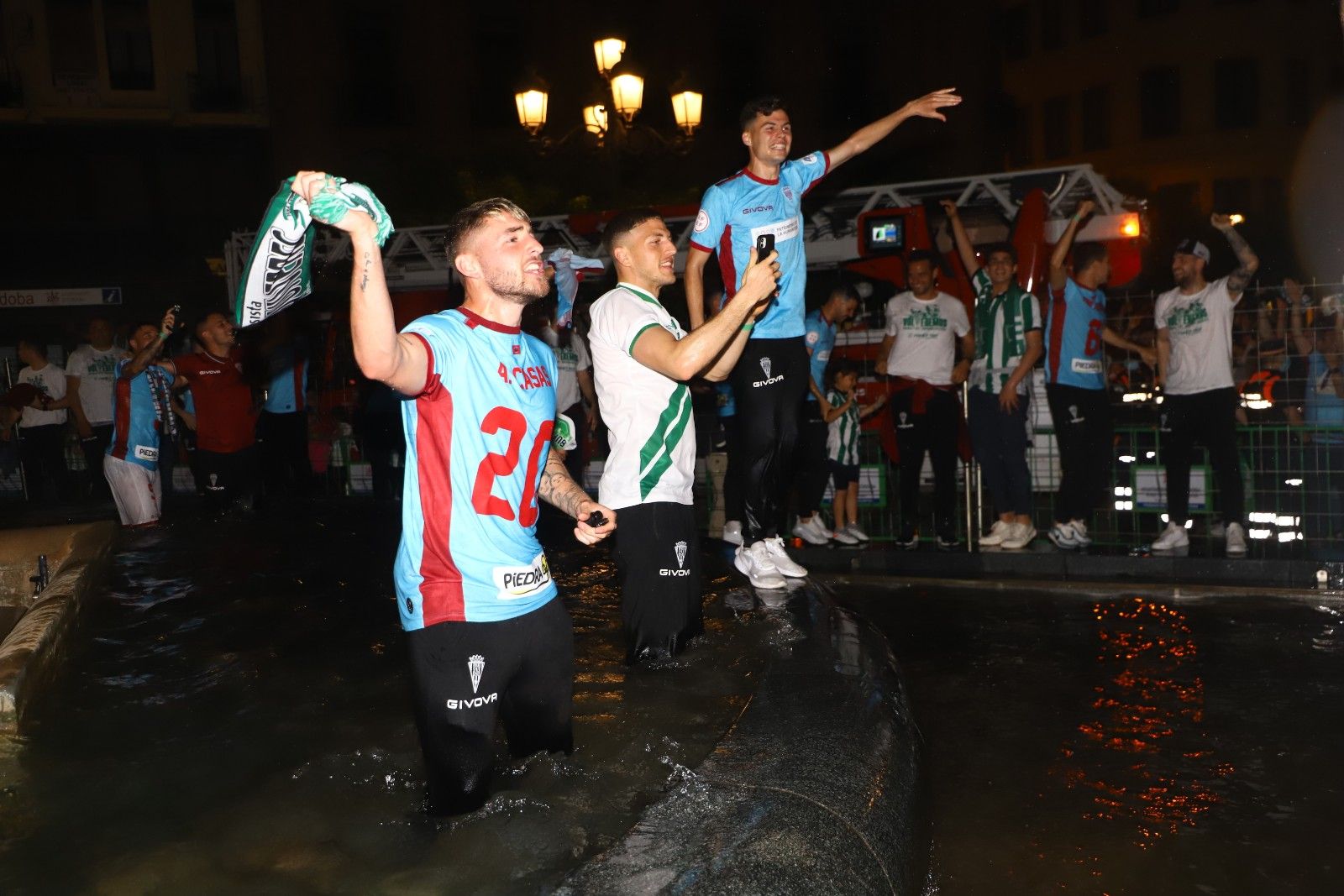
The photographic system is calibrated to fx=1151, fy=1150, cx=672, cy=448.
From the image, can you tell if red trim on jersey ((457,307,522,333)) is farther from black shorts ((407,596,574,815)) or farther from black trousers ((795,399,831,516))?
black trousers ((795,399,831,516))

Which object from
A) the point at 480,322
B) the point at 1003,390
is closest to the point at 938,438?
the point at 1003,390

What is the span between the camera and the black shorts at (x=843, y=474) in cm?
998

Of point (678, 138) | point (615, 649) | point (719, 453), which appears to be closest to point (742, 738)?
point (615, 649)

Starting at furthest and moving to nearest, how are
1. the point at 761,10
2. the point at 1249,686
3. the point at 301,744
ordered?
the point at 761,10, the point at 1249,686, the point at 301,744

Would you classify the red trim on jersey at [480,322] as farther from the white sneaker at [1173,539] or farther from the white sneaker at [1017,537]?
the white sneaker at [1173,539]

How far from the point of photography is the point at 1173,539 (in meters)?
8.58

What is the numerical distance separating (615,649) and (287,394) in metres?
7.72

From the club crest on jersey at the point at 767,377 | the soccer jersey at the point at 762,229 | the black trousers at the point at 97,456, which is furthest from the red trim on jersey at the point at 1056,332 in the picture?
the black trousers at the point at 97,456

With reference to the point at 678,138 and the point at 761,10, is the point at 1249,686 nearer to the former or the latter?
the point at 678,138

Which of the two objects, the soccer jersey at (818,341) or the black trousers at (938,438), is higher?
the soccer jersey at (818,341)

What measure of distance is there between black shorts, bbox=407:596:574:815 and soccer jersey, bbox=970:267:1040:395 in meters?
6.21

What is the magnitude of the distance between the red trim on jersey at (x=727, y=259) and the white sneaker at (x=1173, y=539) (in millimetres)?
4423

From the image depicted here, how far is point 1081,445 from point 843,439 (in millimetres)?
1991

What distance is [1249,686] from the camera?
535 cm
